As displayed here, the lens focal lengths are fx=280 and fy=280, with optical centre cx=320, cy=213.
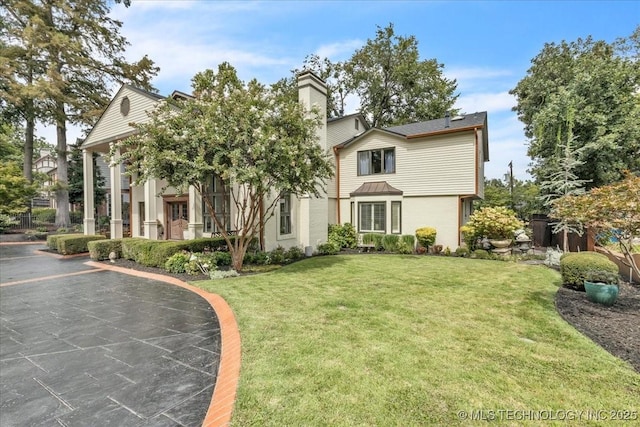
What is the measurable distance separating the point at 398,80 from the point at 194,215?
21653mm

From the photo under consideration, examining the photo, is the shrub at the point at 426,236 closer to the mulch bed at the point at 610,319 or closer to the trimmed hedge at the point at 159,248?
the mulch bed at the point at 610,319

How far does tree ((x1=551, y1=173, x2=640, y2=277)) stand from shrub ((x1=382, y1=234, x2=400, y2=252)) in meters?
7.91

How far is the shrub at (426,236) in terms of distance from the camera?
1284cm

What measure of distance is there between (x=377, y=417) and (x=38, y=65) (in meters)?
28.5

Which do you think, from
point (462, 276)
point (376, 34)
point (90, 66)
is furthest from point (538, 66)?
point (90, 66)

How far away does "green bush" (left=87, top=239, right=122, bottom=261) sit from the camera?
37.3ft

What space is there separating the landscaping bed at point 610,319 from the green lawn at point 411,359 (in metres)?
0.21

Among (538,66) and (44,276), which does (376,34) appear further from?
(44,276)

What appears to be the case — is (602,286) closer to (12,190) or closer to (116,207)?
(116,207)

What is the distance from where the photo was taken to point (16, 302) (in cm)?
649

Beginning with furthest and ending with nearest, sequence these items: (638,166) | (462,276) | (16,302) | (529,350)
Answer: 1. (638,166)
2. (462,276)
3. (16,302)
4. (529,350)

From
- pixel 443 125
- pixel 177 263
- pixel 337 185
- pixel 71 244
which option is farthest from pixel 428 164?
pixel 71 244

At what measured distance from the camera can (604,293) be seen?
5.50 metres

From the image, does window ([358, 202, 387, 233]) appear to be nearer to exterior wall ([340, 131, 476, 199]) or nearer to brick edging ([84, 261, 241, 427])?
exterior wall ([340, 131, 476, 199])
